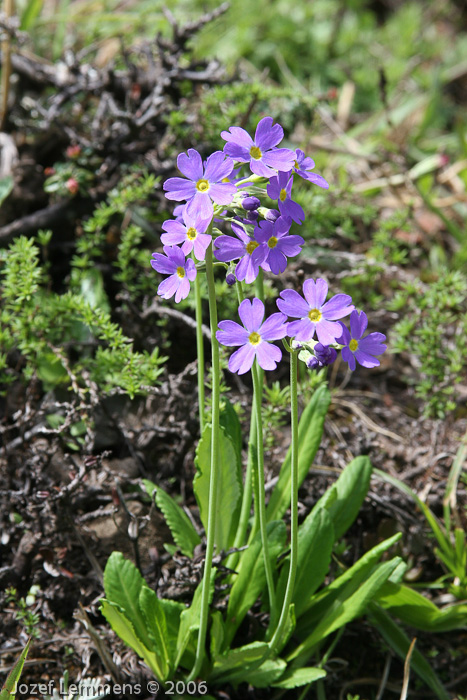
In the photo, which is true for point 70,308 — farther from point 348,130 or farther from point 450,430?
point 348,130

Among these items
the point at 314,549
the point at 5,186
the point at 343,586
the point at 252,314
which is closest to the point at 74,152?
the point at 5,186

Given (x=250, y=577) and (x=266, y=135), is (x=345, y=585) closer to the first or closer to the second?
(x=250, y=577)

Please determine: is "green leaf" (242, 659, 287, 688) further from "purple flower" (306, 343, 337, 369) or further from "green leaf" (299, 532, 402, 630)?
"purple flower" (306, 343, 337, 369)

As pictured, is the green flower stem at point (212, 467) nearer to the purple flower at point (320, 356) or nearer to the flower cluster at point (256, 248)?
the flower cluster at point (256, 248)

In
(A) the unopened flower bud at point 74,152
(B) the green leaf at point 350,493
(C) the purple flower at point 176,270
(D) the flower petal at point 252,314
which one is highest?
(C) the purple flower at point 176,270

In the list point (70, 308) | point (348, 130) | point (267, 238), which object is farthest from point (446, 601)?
point (348, 130)

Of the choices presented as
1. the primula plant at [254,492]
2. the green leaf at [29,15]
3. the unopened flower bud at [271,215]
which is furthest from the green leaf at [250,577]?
the green leaf at [29,15]

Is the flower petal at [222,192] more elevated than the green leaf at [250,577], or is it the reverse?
the flower petal at [222,192]
